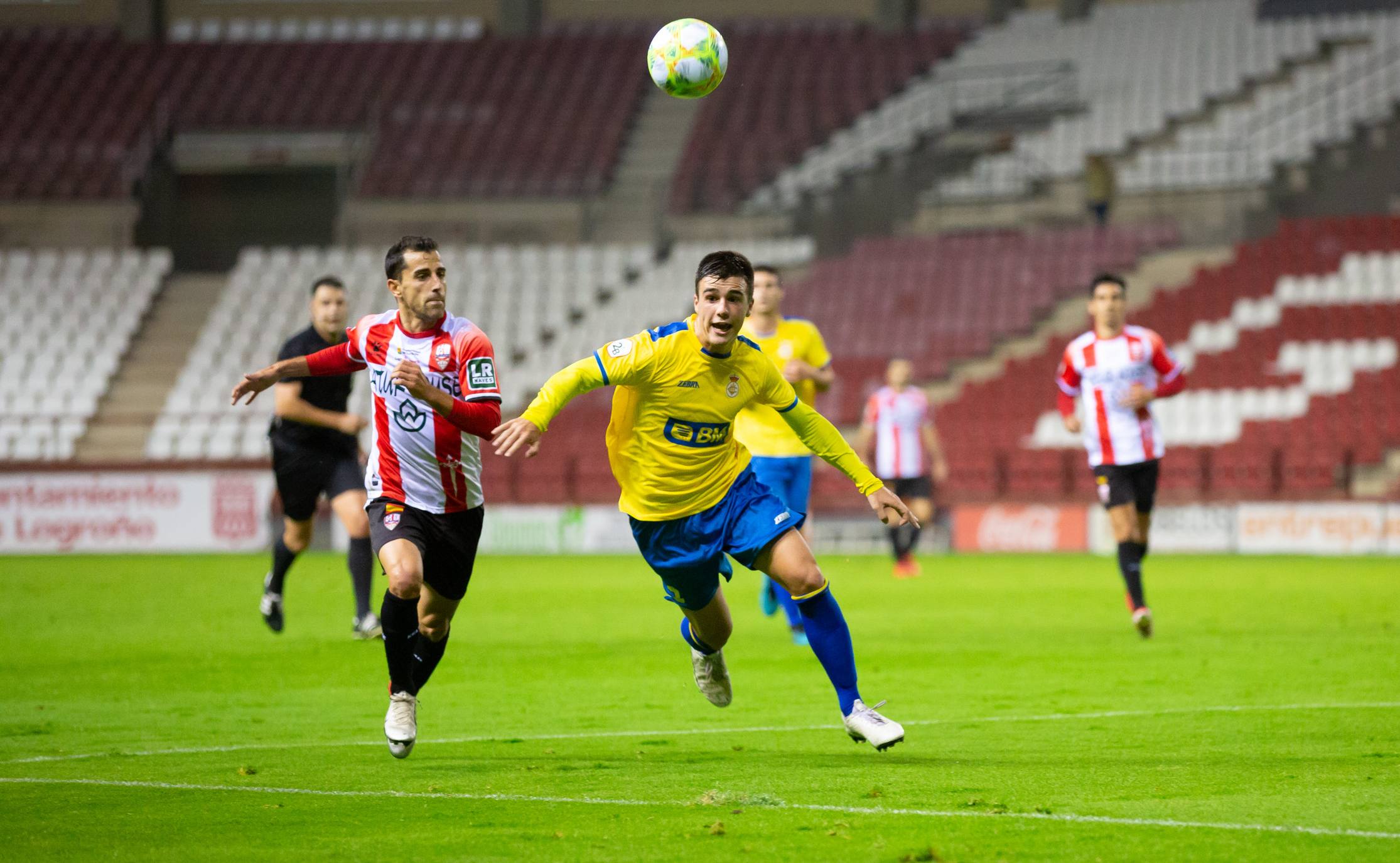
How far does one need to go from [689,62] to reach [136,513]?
1976 cm

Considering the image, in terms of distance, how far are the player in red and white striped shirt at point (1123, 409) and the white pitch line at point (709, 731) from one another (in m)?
3.67

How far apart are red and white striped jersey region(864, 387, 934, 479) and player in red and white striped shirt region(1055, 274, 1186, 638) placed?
787 cm

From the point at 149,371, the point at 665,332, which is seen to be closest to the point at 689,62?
the point at 665,332

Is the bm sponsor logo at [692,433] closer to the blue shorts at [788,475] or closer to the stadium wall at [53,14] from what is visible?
the blue shorts at [788,475]

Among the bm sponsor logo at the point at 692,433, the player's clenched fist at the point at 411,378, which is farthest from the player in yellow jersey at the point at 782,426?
the player's clenched fist at the point at 411,378

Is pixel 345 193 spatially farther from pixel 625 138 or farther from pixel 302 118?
pixel 625 138

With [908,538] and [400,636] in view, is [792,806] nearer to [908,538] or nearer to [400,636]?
[400,636]

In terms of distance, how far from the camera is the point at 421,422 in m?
7.47

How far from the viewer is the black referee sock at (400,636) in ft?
23.9

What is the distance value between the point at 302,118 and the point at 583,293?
380 inches

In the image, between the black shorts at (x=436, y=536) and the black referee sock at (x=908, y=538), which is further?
the black referee sock at (x=908, y=538)

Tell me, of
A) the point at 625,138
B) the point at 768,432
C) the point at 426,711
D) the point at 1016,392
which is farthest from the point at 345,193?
the point at 426,711

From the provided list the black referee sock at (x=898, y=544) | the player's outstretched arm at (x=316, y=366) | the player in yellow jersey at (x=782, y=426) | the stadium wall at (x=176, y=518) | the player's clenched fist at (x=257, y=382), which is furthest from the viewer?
the stadium wall at (x=176, y=518)

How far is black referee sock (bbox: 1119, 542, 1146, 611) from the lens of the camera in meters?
12.1
